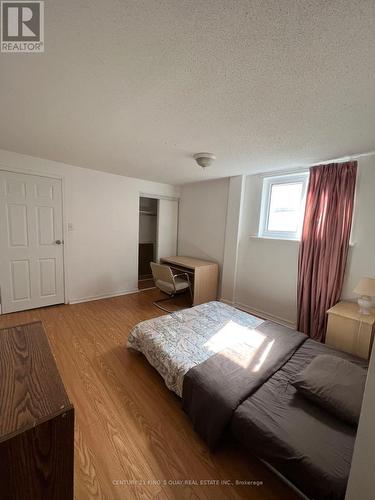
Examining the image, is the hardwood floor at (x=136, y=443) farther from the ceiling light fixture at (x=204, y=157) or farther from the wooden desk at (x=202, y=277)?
the ceiling light fixture at (x=204, y=157)

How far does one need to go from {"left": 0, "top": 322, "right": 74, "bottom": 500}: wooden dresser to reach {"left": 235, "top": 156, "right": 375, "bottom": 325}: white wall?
9.55 feet

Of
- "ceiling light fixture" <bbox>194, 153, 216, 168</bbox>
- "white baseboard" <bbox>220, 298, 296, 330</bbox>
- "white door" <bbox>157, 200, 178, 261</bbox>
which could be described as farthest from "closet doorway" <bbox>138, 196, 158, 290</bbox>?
"ceiling light fixture" <bbox>194, 153, 216, 168</bbox>

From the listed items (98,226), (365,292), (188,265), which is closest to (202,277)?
(188,265)

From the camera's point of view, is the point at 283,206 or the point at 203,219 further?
the point at 203,219

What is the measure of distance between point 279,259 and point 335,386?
6.45 ft

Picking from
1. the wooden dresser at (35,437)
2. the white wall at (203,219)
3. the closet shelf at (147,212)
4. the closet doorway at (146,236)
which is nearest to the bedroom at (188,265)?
the wooden dresser at (35,437)

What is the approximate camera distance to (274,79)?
47.1 inches

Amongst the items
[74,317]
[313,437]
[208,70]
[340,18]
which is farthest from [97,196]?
[313,437]

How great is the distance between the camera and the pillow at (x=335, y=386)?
115 cm

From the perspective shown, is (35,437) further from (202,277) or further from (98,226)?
(98,226)

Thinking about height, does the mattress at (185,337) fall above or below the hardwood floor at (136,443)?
above

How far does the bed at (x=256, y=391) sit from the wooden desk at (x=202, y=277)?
1189 millimetres

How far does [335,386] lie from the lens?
125 centimetres

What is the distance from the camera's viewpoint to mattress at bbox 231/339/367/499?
92 centimetres
